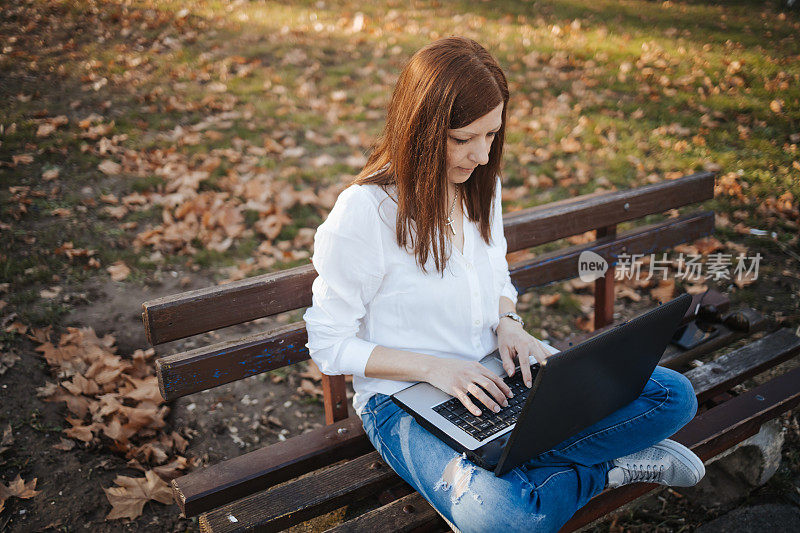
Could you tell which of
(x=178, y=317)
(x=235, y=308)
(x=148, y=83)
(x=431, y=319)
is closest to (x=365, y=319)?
(x=431, y=319)

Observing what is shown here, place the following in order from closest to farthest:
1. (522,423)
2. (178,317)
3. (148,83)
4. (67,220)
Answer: (522,423) < (178,317) < (67,220) < (148,83)

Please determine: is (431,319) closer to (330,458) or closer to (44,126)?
(330,458)

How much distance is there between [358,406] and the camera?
7.53ft

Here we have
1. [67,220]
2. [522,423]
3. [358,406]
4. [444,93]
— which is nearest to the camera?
[522,423]

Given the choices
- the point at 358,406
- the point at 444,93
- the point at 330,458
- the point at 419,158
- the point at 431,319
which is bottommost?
the point at 330,458

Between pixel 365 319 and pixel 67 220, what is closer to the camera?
pixel 365 319

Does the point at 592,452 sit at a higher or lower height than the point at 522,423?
lower

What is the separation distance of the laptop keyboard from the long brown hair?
45 centimetres

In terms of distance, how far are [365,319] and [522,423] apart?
770 millimetres

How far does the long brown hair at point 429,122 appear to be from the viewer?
195 cm

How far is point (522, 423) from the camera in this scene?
63.3 inches

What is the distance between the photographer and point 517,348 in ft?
7.47

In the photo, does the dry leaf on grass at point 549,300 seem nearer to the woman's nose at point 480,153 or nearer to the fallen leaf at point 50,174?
the woman's nose at point 480,153

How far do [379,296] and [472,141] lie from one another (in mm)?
590
